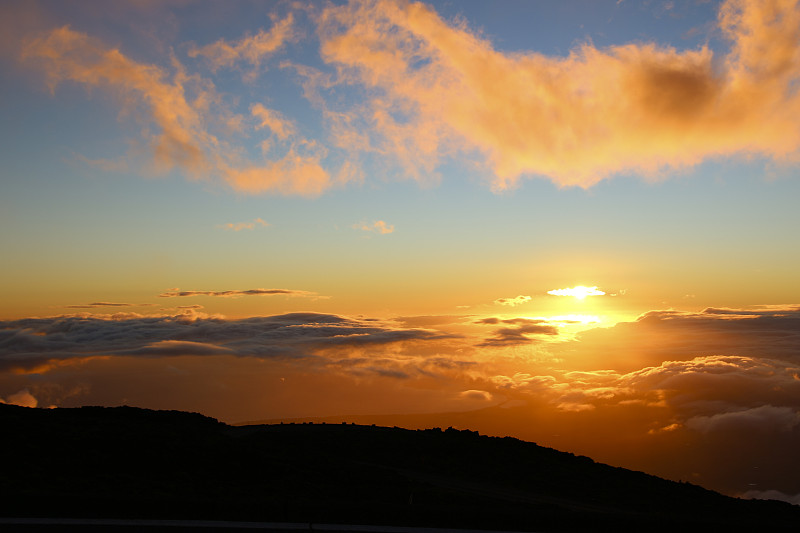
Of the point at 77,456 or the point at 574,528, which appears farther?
the point at 77,456

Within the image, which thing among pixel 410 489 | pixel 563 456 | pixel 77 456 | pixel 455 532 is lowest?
pixel 563 456

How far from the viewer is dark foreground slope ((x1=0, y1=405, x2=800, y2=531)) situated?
14789 mm

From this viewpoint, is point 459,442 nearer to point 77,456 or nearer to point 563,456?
point 563,456

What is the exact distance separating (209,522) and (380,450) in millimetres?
35339

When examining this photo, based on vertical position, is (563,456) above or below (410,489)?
below

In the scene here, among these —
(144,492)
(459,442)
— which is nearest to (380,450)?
(459,442)

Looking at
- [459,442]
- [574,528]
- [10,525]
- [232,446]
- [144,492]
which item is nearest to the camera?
[10,525]

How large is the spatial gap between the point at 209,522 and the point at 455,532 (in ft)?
19.5

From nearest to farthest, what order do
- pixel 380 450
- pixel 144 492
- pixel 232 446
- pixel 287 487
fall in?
pixel 144 492 < pixel 287 487 < pixel 232 446 < pixel 380 450

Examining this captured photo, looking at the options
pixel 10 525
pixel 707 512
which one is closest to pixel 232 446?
pixel 10 525

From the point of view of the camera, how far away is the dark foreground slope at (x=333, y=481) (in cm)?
1479

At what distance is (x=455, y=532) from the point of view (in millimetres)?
12602

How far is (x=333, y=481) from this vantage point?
96.2 ft

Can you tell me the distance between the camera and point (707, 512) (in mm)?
29281
